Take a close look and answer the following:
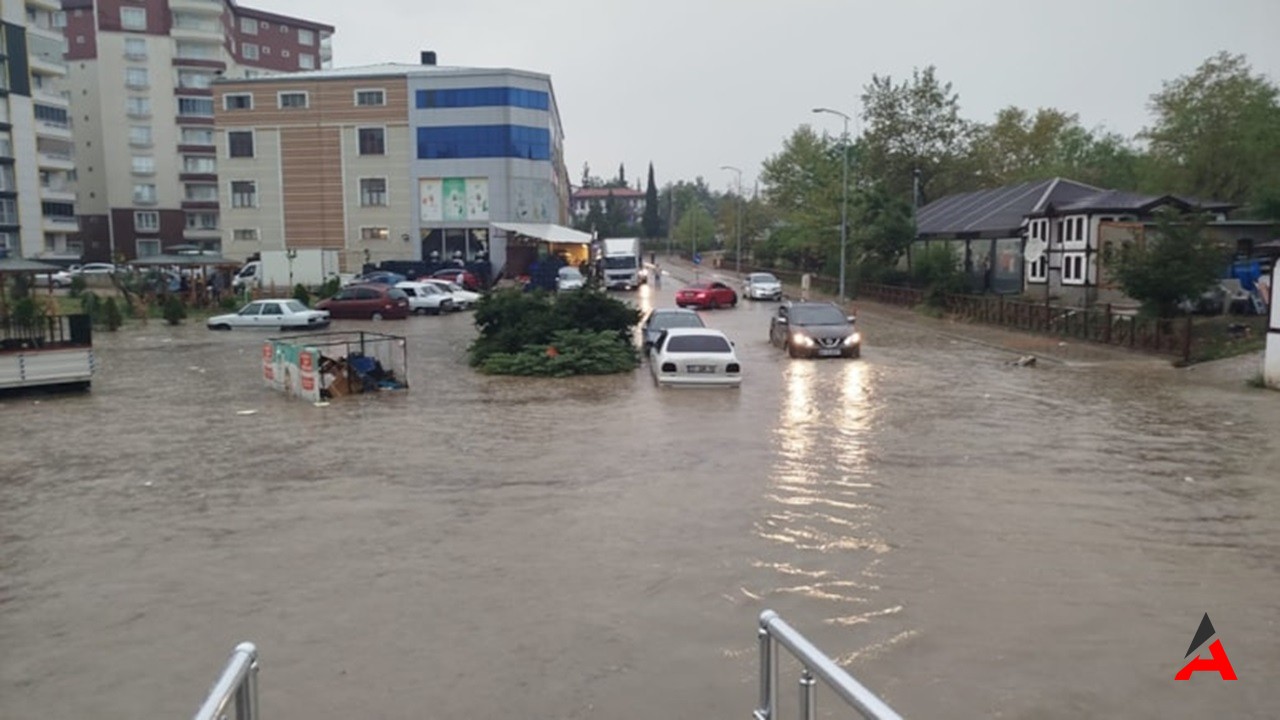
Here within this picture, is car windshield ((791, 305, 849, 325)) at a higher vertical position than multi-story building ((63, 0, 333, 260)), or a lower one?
lower

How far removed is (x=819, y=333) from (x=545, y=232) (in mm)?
39888

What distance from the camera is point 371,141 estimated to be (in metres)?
71.4

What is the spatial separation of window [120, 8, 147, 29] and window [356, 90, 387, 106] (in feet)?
94.1

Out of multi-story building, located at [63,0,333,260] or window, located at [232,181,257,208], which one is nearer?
window, located at [232,181,257,208]

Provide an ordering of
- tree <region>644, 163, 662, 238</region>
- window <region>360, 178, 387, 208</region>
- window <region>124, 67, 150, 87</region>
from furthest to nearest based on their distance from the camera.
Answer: tree <region>644, 163, 662, 238</region>, window <region>124, 67, 150, 87</region>, window <region>360, 178, 387, 208</region>

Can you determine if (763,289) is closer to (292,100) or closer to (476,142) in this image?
(476,142)

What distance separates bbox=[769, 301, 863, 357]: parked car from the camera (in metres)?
27.5

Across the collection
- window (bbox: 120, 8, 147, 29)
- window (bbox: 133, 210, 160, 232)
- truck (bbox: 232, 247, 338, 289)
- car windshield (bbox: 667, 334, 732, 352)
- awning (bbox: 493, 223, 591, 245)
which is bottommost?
car windshield (bbox: 667, 334, 732, 352)

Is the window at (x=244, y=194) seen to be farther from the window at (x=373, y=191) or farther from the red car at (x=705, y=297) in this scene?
the red car at (x=705, y=297)

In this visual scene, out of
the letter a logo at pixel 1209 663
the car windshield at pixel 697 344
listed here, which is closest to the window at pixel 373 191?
the car windshield at pixel 697 344

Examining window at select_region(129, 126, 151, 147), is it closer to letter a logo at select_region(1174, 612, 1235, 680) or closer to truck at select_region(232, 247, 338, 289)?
truck at select_region(232, 247, 338, 289)

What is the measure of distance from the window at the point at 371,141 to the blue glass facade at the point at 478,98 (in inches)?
143

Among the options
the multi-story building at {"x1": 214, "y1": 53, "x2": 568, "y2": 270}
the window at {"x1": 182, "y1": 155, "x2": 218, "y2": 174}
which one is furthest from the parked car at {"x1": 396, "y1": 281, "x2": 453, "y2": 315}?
the window at {"x1": 182, "y1": 155, "x2": 218, "y2": 174}

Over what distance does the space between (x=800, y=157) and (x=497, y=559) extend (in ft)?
260
